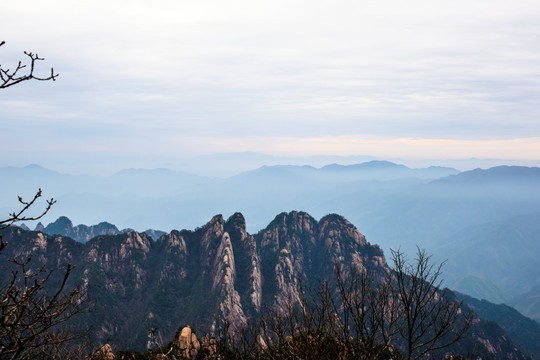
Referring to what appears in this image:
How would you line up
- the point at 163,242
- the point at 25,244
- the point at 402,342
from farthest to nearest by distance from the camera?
the point at 163,242 → the point at 25,244 → the point at 402,342

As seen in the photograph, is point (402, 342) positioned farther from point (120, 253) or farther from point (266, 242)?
point (120, 253)

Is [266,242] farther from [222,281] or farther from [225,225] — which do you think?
[222,281]

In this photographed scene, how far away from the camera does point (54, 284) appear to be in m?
131

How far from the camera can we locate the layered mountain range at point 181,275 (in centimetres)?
12575

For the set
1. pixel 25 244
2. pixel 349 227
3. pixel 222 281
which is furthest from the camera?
pixel 349 227

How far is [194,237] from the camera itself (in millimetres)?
164250

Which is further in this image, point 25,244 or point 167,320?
point 25,244

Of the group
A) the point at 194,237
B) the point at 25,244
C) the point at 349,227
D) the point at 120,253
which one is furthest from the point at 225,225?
the point at 25,244

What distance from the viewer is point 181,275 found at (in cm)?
14838

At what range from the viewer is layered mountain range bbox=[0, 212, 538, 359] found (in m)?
126

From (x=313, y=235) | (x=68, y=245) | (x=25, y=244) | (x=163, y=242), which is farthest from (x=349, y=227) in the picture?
(x=25, y=244)

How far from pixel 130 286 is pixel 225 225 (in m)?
45.3


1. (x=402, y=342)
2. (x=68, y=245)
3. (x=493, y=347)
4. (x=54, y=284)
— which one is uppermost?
(x=68, y=245)

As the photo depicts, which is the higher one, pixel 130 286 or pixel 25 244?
pixel 25 244
